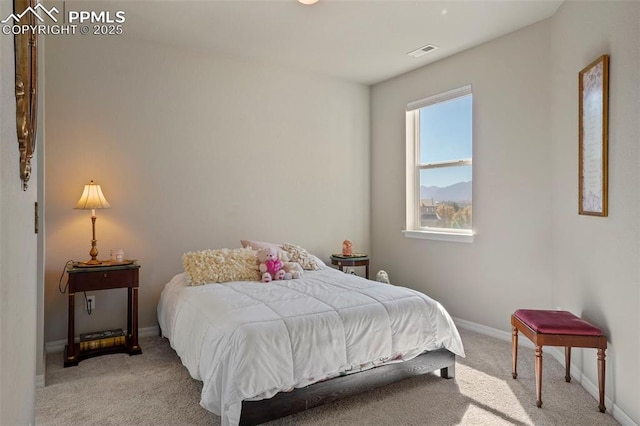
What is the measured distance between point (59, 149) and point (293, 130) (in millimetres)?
2295

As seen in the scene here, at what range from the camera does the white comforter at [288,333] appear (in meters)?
2.08

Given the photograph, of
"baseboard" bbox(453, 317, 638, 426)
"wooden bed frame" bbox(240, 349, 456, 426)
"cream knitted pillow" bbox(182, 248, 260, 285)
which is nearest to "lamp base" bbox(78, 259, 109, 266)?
"cream knitted pillow" bbox(182, 248, 260, 285)

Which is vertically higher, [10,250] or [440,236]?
[10,250]

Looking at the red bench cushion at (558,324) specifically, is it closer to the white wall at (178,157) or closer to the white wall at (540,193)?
the white wall at (540,193)

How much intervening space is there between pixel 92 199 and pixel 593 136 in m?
3.74

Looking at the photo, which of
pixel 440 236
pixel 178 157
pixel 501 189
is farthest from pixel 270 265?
pixel 501 189

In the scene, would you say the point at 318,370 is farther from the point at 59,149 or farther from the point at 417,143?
the point at 417,143

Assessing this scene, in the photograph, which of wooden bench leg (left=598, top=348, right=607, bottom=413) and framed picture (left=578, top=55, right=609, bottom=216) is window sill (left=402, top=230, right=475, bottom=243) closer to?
framed picture (left=578, top=55, right=609, bottom=216)

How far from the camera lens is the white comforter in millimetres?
2078

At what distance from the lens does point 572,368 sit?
9.45 feet

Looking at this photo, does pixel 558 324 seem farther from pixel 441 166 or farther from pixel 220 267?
pixel 220 267

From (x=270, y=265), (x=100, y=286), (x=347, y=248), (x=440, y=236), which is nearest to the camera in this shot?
(x=100, y=286)

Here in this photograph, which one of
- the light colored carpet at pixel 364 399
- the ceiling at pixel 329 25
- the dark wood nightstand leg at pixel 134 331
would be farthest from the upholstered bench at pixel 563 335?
the dark wood nightstand leg at pixel 134 331

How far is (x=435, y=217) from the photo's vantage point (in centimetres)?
440
